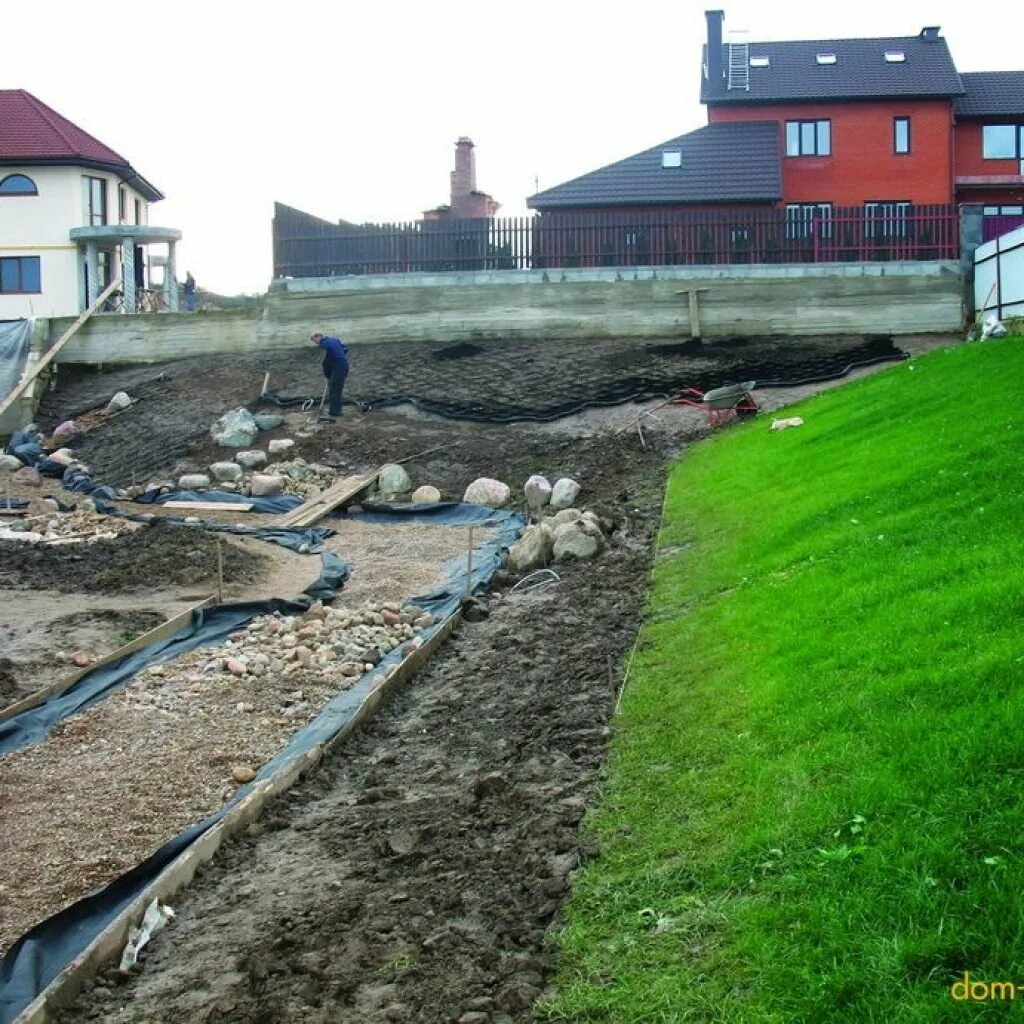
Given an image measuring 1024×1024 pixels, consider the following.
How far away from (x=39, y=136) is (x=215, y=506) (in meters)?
26.5

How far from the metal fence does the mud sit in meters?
14.6

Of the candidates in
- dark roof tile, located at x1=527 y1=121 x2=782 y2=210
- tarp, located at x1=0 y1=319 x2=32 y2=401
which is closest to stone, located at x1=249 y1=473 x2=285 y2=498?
tarp, located at x1=0 y1=319 x2=32 y2=401

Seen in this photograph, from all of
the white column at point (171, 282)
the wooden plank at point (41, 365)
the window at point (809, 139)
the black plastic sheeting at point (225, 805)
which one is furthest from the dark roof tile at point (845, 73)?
the black plastic sheeting at point (225, 805)

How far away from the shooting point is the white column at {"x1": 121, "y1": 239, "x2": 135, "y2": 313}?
35812 mm

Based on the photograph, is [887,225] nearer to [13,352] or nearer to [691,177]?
[691,177]

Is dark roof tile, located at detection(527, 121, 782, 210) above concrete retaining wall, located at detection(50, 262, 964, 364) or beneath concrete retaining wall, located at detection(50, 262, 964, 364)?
above

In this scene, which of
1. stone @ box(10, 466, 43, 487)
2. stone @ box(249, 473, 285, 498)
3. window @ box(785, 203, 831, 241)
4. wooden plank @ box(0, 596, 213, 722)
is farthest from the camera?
window @ box(785, 203, 831, 241)

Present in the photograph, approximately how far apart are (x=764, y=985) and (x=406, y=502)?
54.1ft

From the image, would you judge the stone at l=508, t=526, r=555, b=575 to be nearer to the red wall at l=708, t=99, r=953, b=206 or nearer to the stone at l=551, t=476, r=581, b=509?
the stone at l=551, t=476, r=581, b=509

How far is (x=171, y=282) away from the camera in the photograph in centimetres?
3975

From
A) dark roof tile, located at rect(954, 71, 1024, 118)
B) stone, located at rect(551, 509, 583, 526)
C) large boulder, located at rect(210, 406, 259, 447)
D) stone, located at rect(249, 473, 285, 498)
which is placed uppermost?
dark roof tile, located at rect(954, 71, 1024, 118)

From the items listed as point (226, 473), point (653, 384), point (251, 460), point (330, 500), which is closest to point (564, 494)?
point (330, 500)

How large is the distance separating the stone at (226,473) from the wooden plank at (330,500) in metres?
1.82

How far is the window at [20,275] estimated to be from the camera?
41.0 meters
